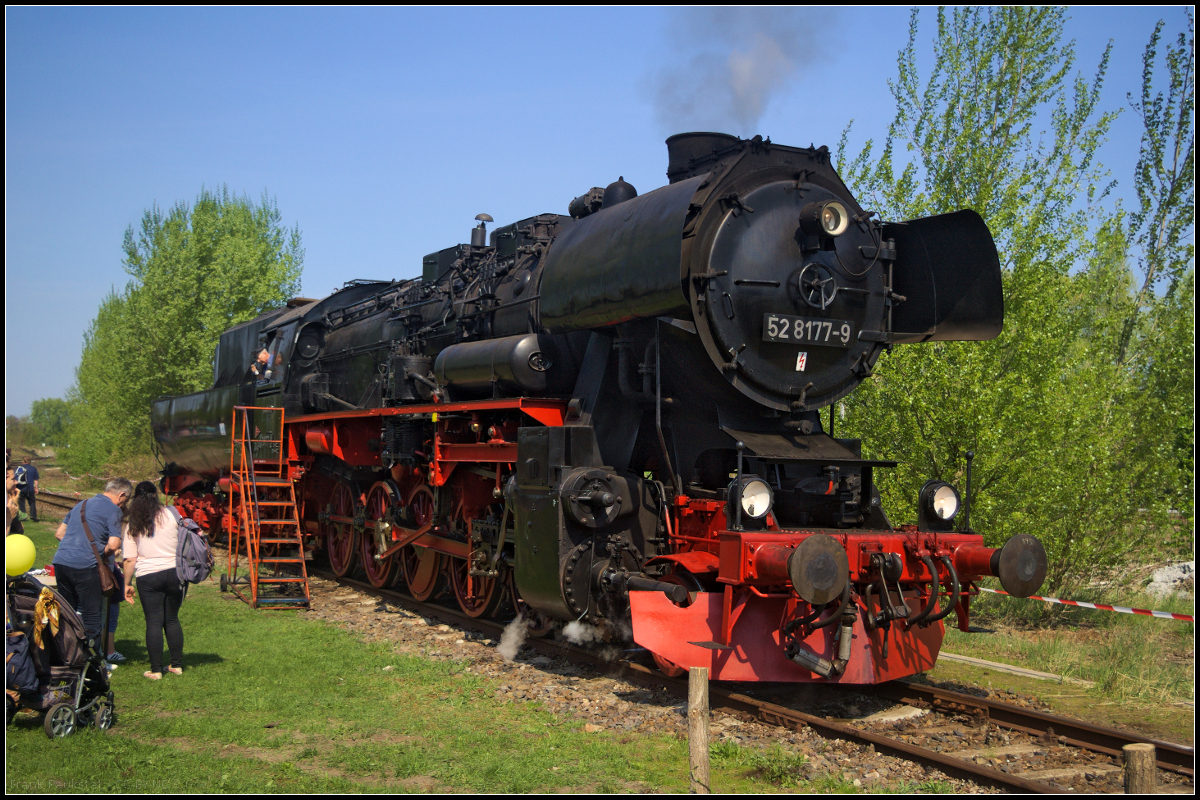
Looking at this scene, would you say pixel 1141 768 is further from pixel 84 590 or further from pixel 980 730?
pixel 84 590

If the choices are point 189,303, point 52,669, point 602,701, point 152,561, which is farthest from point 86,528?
point 189,303

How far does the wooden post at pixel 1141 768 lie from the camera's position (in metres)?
4.31

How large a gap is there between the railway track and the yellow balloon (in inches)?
162

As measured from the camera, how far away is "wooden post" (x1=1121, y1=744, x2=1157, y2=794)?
4312 millimetres

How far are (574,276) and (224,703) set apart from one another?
13.0 feet

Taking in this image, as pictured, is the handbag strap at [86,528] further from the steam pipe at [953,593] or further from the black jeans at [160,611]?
the steam pipe at [953,593]

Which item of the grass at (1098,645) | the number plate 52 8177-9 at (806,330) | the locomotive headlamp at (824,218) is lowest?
the grass at (1098,645)

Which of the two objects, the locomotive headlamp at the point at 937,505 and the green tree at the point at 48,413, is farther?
the green tree at the point at 48,413

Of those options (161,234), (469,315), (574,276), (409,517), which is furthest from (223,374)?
(161,234)

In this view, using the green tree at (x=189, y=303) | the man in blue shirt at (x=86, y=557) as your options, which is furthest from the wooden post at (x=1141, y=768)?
the green tree at (x=189, y=303)

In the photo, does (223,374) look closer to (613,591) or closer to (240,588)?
(240,588)

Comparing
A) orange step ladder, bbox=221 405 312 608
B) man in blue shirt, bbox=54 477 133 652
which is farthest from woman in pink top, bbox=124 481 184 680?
orange step ladder, bbox=221 405 312 608

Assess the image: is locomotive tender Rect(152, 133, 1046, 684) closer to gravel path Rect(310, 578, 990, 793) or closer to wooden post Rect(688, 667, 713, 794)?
gravel path Rect(310, 578, 990, 793)

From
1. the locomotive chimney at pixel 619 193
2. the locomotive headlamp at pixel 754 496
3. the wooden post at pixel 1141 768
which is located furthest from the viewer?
the locomotive chimney at pixel 619 193
